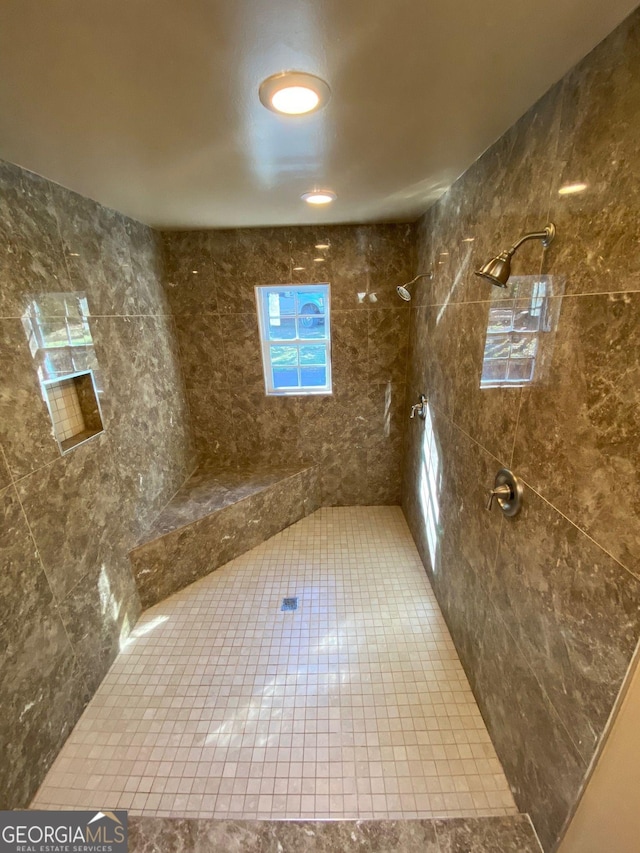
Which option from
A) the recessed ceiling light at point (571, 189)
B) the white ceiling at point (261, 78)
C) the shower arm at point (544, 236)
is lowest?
the shower arm at point (544, 236)

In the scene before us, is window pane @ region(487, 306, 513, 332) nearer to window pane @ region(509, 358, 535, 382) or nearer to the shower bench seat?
window pane @ region(509, 358, 535, 382)

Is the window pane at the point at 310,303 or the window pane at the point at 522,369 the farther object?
the window pane at the point at 310,303

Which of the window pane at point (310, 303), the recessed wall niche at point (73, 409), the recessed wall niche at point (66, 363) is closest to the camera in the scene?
the recessed wall niche at point (66, 363)

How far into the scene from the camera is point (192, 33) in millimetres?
756

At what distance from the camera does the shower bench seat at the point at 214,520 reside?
2131mm

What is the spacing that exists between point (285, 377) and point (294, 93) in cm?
212

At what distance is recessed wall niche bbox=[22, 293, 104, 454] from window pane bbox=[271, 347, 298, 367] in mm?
1416

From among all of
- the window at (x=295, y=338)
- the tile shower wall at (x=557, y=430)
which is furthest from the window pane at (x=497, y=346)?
the window at (x=295, y=338)

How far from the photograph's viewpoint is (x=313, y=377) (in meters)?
3.00

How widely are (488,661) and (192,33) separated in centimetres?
219

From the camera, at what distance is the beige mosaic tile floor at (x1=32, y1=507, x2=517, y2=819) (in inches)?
50.2

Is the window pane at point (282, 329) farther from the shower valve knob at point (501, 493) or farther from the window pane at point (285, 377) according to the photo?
the shower valve knob at point (501, 493)

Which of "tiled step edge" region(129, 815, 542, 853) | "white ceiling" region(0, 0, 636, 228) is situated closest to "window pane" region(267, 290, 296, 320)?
"white ceiling" region(0, 0, 636, 228)

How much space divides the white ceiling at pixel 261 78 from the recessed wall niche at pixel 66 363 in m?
0.53
